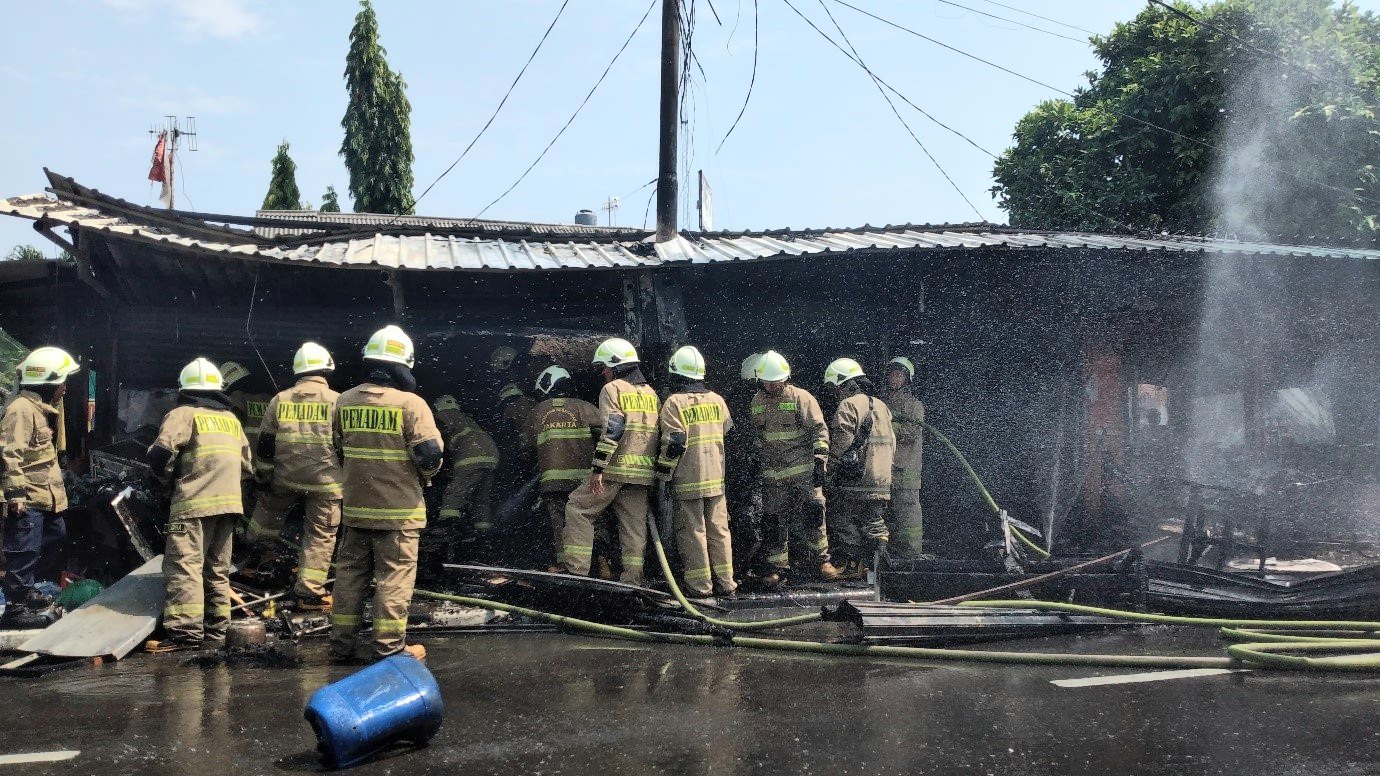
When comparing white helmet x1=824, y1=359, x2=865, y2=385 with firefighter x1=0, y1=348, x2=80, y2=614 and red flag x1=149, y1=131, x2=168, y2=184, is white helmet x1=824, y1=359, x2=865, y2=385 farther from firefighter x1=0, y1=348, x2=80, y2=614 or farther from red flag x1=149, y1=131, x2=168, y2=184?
red flag x1=149, y1=131, x2=168, y2=184

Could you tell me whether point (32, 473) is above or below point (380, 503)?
above

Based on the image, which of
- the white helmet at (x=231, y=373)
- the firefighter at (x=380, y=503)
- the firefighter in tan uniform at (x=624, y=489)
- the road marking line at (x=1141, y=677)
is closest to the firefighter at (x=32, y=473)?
the white helmet at (x=231, y=373)

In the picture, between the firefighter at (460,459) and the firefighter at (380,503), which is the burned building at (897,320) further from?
the firefighter at (380,503)

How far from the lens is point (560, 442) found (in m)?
8.69

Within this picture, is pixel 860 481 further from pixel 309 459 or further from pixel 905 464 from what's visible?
pixel 309 459

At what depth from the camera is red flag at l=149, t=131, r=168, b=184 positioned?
2964 centimetres

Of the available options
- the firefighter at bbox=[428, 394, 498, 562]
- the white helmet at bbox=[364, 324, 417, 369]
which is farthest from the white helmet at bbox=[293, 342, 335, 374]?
the white helmet at bbox=[364, 324, 417, 369]

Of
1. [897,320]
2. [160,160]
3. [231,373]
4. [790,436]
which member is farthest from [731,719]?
[160,160]

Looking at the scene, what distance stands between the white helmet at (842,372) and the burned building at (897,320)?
789 millimetres

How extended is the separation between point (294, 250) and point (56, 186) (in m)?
1.87

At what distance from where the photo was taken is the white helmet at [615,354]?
27.9ft

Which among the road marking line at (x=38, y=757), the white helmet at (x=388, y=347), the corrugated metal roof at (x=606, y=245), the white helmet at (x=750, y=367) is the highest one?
the corrugated metal roof at (x=606, y=245)

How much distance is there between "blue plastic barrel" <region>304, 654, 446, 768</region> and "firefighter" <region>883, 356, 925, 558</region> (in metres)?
6.26

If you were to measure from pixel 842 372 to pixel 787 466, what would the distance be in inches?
45.3
